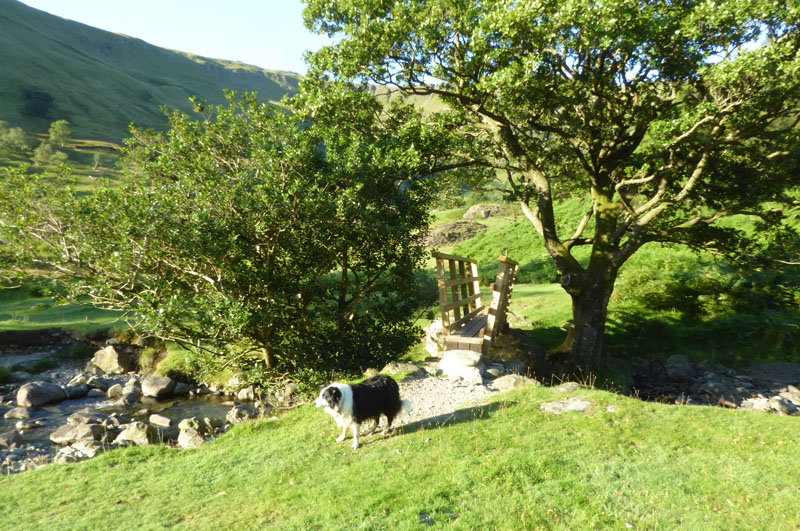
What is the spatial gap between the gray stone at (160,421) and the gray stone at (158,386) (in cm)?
393

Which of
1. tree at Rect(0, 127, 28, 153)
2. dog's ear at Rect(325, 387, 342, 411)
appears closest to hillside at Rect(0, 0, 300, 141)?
tree at Rect(0, 127, 28, 153)

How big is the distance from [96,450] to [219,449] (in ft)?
19.0

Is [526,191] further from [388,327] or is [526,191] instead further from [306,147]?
[306,147]

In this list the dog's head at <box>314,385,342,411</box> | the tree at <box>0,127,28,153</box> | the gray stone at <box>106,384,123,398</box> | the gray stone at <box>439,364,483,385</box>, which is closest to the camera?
the dog's head at <box>314,385,342,411</box>

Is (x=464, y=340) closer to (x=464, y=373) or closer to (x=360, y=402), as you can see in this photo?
(x=464, y=373)

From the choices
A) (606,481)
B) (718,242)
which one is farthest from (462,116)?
(606,481)

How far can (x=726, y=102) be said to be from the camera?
1162 cm

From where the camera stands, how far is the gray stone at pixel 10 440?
1408 cm

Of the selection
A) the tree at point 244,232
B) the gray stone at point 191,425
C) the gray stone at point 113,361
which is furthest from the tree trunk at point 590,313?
the gray stone at point 113,361

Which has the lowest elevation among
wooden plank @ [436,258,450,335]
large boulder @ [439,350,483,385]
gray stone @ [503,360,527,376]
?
gray stone @ [503,360,527,376]

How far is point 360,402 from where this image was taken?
345 inches

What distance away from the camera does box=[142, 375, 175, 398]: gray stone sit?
19844mm

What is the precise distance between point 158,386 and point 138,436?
288 inches

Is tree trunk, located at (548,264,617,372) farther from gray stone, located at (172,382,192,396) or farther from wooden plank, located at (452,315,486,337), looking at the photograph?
gray stone, located at (172,382,192,396)
